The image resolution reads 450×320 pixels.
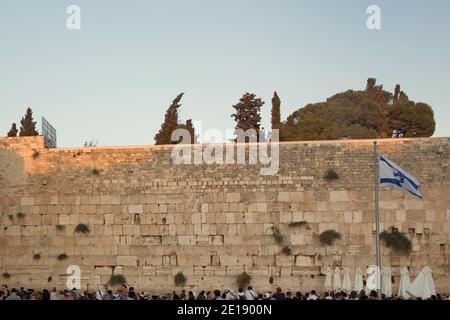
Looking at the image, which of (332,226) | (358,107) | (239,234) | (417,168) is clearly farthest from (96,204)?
(358,107)

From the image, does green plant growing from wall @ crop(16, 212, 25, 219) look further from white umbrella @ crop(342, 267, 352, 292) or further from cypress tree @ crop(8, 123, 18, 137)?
cypress tree @ crop(8, 123, 18, 137)

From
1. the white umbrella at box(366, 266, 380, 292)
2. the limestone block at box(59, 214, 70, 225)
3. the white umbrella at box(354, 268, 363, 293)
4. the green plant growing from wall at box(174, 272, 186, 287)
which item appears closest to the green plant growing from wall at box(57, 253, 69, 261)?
the limestone block at box(59, 214, 70, 225)

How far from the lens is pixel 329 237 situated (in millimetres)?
21125

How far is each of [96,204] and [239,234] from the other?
14.5 feet

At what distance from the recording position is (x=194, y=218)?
2189cm

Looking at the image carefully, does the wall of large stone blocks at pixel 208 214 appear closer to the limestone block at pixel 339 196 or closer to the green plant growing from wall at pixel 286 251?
the limestone block at pixel 339 196

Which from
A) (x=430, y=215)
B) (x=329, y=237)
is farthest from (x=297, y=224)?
(x=430, y=215)

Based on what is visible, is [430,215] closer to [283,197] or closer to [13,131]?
[283,197]

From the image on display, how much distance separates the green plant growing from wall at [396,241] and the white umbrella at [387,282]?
24.6 inches

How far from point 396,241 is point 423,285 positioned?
5.80 ft

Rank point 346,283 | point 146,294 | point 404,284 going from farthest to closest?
point 146,294 < point 346,283 < point 404,284

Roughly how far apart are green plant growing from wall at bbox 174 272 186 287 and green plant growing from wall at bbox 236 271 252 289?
158 centimetres

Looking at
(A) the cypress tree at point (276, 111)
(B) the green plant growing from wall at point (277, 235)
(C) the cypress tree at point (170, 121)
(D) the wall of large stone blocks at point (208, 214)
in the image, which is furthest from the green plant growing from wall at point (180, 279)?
(A) the cypress tree at point (276, 111)

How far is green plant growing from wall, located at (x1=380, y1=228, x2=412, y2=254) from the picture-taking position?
20797 millimetres
